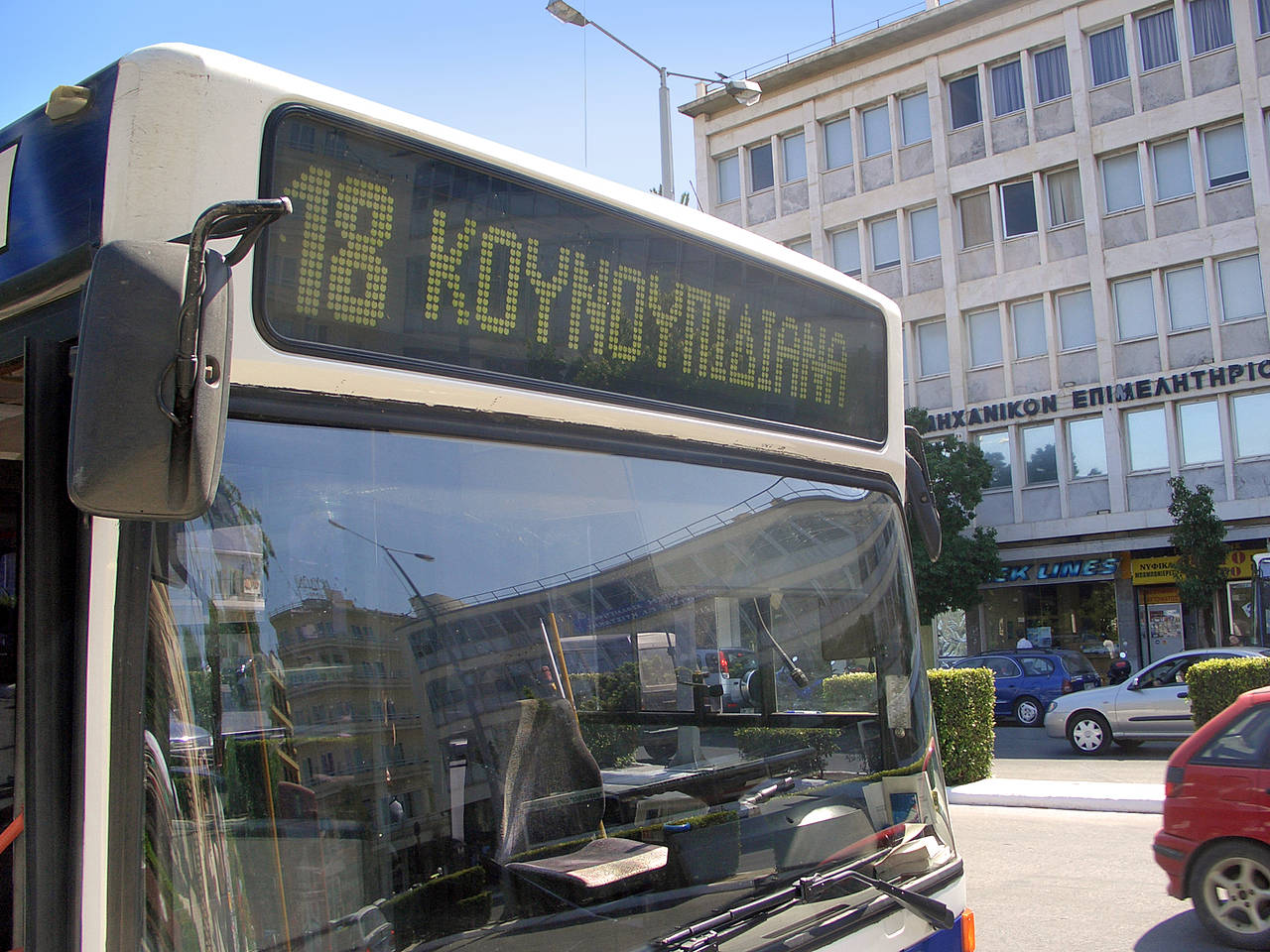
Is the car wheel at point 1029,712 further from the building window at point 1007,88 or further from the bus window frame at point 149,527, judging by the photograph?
the bus window frame at point 149,527

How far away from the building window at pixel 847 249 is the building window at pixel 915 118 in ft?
9.74

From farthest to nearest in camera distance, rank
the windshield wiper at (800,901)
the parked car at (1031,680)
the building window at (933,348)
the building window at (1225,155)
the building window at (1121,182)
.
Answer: the building window at (933,348)
the building window at (1121,182)
the building window at (1225,155)
the parked car at (1031,680)
the windshield wiper at (800,901)

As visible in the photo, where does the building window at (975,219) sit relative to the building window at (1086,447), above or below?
above

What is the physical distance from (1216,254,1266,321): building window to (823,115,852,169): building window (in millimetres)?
10985

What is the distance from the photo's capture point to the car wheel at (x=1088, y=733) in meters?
17.3

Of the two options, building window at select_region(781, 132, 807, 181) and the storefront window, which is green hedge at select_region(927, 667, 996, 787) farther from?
building window at select_region(781, 132, 807, 181)

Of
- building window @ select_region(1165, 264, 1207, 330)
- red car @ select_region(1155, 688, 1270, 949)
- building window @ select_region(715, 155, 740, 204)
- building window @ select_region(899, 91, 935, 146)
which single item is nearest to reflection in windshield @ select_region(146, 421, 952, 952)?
red car @ select_region(1155, 688, 1270, 949)

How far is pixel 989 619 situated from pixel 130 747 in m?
32.3

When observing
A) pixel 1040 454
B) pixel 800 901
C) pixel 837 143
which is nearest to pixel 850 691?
pixel 800 901

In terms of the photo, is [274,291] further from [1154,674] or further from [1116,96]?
[1116,96]

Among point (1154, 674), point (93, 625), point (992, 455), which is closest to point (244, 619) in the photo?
point (93, 625)

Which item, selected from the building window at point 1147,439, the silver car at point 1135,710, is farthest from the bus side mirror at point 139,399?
the building window at point 1147,439

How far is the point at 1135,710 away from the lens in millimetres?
17094

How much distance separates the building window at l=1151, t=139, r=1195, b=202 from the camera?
92.9 ft
